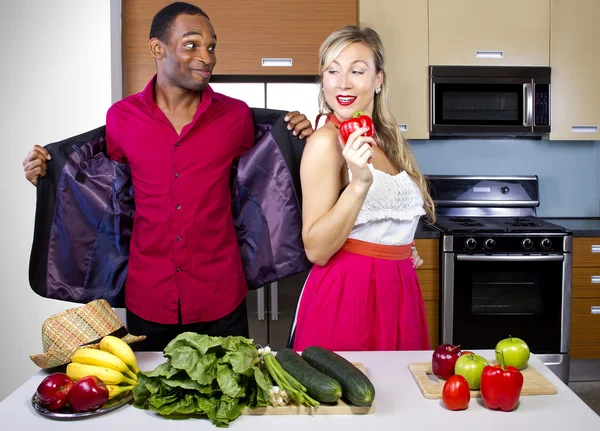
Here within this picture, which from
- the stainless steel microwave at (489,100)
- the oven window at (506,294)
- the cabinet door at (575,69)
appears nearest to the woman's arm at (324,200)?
the oven window at (506,294)

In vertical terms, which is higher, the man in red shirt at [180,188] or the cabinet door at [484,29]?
the cabinet door at [484,29]

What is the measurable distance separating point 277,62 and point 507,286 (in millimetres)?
1759

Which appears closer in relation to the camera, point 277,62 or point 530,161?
point 277,62

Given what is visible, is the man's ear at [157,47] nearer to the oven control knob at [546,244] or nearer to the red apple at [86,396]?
the red apple at [86,396]

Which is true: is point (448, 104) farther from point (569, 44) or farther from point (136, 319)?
point (136, 319)

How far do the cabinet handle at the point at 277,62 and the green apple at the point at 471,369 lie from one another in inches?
97.5

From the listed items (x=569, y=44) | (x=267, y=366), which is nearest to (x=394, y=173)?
(x=267, y=366)

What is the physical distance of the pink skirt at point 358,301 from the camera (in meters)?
1.75

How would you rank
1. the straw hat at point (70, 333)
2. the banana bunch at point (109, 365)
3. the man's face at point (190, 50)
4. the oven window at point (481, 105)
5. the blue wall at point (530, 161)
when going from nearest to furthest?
the banana bunch at point (109, 365) < the straw hat at point (70, 333) < the man's face at point (190, 50) < the oven window at point (481, 105) < the blue wall at point (530, 161)

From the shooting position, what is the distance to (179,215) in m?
1.88

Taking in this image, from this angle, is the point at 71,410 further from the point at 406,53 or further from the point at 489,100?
the point at 489,100

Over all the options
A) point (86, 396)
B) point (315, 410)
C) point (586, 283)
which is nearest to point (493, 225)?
point (586, 283)

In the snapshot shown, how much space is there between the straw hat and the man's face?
0.75 m

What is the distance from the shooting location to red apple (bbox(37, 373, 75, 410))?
4.00 feet
